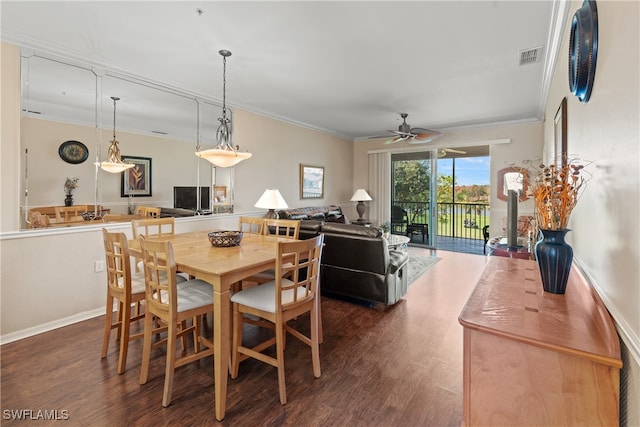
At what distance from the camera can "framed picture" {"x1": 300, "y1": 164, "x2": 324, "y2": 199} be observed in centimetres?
603

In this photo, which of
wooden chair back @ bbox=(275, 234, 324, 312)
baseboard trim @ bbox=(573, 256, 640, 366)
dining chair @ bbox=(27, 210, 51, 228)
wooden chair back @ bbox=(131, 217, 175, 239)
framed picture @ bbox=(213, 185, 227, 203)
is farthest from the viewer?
framed picture @ bbox=(213, 185, 227, 203)

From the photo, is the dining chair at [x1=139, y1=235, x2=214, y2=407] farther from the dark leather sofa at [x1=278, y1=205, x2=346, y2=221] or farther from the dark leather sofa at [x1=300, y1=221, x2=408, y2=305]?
the dark leather sofa at [x1=278, y1=205, x2=346, y2=221]

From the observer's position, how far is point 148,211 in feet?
11.9

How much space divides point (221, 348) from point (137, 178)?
8.80 feet

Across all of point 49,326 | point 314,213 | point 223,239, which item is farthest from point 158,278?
point 314,213

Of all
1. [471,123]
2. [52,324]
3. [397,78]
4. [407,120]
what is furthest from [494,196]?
[52,324]

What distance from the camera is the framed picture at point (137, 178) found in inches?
134

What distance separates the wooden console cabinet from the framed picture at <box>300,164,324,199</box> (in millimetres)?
4961

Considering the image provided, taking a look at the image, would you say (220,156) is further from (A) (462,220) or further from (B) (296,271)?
(A) (462,220)

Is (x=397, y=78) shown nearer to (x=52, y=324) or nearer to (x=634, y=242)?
(x=634, y=242)

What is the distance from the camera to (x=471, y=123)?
19.0 ft

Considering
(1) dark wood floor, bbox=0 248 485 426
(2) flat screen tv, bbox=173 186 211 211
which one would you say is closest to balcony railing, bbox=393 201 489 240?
(2) flat screen tv, bbox=173 186 211 211

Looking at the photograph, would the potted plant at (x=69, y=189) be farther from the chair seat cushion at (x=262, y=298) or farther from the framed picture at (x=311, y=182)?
the framed picture at (x=311, y=182)

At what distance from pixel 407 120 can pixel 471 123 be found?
1.32 m
